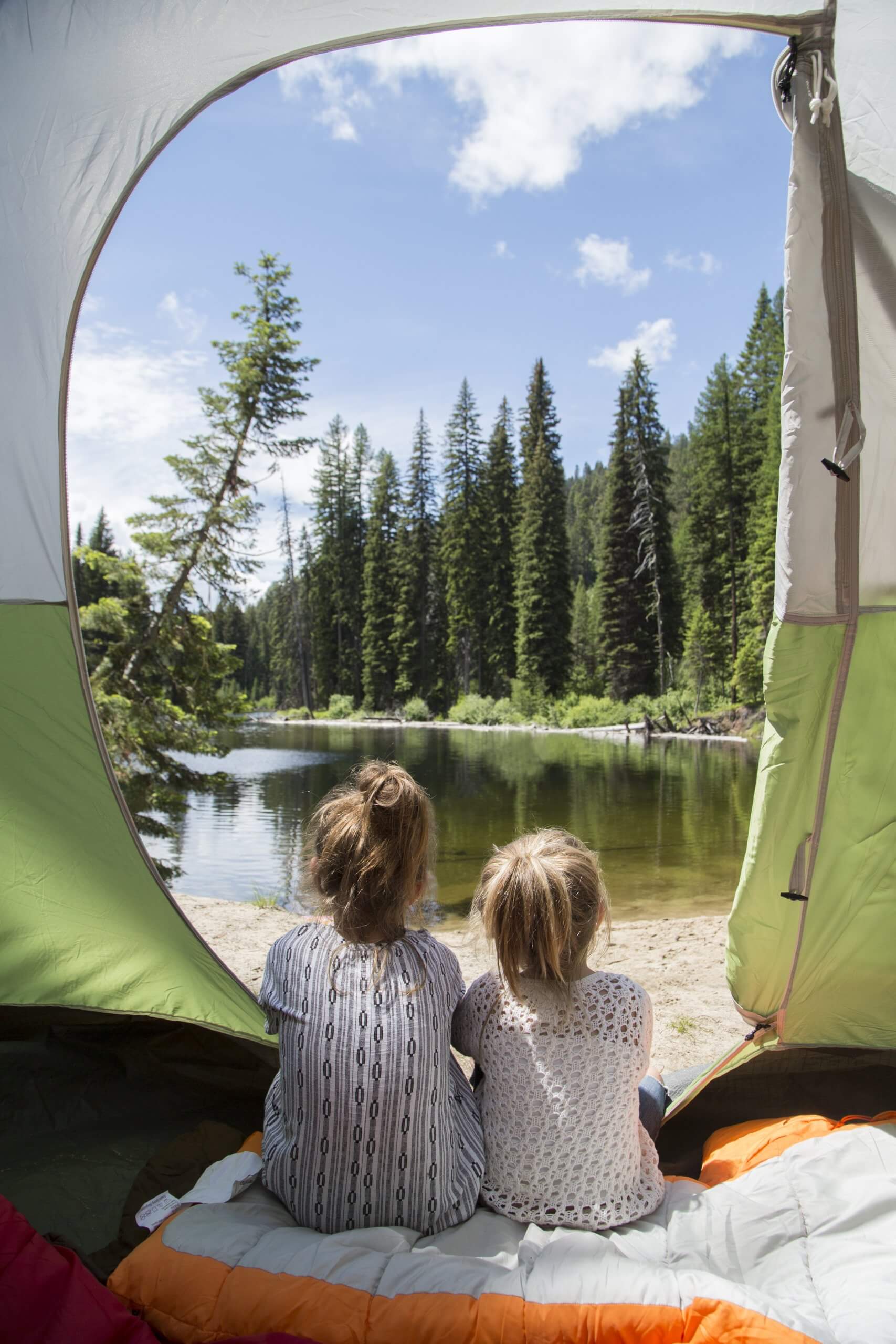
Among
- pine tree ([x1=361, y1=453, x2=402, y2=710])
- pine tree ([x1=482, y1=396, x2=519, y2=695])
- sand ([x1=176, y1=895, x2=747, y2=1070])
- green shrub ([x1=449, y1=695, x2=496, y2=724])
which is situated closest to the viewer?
sand ([x1=176, y1=895, x2=747, y2=1070])

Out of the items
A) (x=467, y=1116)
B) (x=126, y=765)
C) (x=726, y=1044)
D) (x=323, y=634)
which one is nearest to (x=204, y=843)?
(x=126, y=765)

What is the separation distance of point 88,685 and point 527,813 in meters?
9.14

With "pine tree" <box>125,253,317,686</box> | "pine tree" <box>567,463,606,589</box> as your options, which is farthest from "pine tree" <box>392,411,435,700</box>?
"pine tree" <box>125,253,317,686</box>

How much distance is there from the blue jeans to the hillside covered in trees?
71.3ft

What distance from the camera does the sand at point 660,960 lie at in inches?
125

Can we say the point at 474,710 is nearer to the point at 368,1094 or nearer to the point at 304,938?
the point at 304,938

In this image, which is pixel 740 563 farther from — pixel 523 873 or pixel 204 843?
pixel 523 873

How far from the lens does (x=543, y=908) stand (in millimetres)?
1451

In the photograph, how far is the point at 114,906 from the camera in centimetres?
227

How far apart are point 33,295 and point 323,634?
35710 millimetres

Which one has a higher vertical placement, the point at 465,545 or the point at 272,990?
the point at 465,545

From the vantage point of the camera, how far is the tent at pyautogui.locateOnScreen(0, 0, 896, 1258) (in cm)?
189

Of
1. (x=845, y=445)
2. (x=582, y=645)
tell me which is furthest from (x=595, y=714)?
(x=845, y=445)

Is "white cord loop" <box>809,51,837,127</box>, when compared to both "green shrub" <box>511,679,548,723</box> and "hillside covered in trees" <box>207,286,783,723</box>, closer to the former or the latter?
"hillside covered in trees" <box>207,286,783,723</box>
